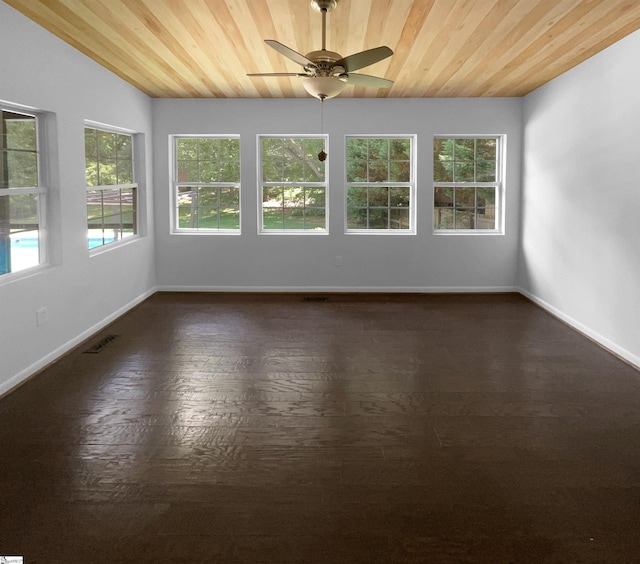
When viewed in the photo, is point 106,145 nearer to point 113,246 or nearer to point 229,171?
point 113,246

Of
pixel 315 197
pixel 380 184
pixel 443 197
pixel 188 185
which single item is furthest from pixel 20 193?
pixel 443 197

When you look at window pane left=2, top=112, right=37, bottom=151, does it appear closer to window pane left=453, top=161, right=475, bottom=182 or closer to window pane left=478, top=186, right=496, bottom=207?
window pane left=453, top=161, right=475, bottom=182

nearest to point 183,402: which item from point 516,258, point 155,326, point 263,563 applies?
point 263,563

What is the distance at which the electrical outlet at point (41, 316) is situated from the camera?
4584mm

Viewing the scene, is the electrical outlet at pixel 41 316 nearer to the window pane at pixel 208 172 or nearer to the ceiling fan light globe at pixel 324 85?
the ceiling fan light globe at pixel 324 85

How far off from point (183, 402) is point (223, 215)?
168 inches

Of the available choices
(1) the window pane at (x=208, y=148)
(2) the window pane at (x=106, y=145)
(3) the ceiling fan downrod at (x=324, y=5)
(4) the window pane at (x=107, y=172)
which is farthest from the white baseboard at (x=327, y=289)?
(3) the ceiling fan downrod at (x=324, y=5)

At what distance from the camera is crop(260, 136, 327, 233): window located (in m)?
7.79

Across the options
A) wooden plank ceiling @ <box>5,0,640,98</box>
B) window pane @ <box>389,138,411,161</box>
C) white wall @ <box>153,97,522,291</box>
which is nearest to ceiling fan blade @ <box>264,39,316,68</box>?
wooden plank ceiling @ <box>5,0,640,98</box>

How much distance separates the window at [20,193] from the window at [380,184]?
398cm

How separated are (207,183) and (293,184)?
107cm

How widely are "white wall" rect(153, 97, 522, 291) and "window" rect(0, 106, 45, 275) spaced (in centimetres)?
296

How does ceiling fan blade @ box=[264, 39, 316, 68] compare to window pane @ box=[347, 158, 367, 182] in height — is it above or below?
above

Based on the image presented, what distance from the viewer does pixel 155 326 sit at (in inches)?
237
